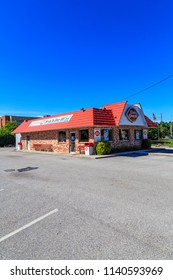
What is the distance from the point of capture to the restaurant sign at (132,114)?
67.8 ft

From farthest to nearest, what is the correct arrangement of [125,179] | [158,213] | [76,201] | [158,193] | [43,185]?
1. [125,179]
2. [43,185]
3. [158,193]
4. [76,201]
5. [158,213]

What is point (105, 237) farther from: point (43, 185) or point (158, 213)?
point (43, 185)

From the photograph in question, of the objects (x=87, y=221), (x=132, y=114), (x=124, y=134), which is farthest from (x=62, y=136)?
(x=87, y=221)

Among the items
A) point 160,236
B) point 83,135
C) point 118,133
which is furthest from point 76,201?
point 118,133

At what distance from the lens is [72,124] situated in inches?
800

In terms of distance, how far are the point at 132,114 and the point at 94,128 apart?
5.23 meters

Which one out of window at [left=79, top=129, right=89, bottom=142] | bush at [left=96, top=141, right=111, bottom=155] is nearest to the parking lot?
bush at [left=96, top=141, right=111, bottom=155]

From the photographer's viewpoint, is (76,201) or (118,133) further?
(118,133)

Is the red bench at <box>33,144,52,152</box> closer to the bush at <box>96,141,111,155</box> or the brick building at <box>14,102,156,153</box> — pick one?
the brick building at <box>14,102,156,153</box>

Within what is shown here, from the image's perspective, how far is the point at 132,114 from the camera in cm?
2119

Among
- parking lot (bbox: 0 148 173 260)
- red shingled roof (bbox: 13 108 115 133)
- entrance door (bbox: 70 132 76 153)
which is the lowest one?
parking lot (bbox: 0 148 173 260)

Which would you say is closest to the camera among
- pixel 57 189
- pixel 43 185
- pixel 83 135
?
pixel 57 189

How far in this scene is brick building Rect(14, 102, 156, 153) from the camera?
19.0 meters

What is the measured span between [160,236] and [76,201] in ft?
8.66
